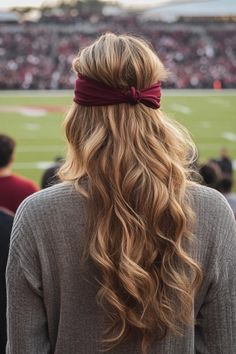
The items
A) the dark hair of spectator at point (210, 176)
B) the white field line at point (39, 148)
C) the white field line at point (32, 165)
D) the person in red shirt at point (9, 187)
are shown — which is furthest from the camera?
the white field line at point (39, 148)

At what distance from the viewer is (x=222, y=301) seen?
5.92 feet

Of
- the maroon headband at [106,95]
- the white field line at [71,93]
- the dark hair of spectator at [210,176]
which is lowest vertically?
the white field line at [71,93]

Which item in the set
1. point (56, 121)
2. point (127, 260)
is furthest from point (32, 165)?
point (127, 260)

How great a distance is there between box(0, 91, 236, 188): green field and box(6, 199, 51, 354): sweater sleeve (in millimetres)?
10460

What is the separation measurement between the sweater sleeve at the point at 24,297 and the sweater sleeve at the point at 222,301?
1.51ft

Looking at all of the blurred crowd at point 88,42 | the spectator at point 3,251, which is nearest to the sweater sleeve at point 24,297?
the spectator at point 3,251

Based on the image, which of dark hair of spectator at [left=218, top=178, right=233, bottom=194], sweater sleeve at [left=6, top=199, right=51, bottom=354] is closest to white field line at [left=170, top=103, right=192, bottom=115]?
dark hair of spectator at [left=218, top=178, right=233, bottom=194]

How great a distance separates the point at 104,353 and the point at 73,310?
15 centimetres

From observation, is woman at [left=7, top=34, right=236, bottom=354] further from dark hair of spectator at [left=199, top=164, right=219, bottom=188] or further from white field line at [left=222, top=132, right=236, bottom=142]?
white field line at [left=222, top=132, right=236, bottom=142]

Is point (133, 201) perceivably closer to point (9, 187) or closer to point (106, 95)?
point (106, 95)

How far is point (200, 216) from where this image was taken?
1766 mm

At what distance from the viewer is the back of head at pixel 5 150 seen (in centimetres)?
447

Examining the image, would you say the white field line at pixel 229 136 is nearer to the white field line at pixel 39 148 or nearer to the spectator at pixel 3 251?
the white field line at pixel 39 148

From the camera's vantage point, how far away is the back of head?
4473 mm
